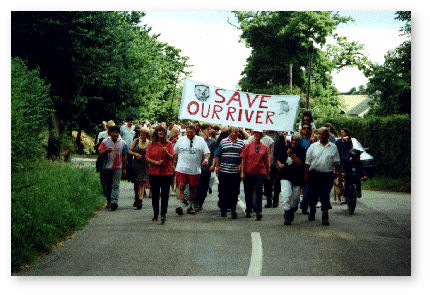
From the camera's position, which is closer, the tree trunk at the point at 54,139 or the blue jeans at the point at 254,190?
the blue jeans at the point at 254,190

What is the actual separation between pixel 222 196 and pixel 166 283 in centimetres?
552

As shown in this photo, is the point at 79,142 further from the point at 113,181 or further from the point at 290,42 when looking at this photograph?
the point at 113,181

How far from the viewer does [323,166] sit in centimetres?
1243

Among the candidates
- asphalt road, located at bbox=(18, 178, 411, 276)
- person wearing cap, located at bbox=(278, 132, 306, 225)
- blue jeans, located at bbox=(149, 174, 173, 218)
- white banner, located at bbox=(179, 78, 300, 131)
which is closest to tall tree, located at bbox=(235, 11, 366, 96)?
white banner, located at bbox=(179, 78, 300, 131)

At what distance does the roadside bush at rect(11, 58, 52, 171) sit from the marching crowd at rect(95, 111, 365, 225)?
1422mm

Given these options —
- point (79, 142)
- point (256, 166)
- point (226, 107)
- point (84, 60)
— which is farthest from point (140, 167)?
point (79, 142)

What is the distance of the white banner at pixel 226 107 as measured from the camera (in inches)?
495

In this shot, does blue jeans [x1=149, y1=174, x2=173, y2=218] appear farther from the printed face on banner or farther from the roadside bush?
the roadside bush

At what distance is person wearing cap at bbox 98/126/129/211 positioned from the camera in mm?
14453

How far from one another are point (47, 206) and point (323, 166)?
4.98m

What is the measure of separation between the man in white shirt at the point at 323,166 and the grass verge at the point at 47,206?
169 inches

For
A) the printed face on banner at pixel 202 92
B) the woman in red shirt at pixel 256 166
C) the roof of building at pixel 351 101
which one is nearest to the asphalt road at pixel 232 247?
the woman in red shirt at pixel 256 166

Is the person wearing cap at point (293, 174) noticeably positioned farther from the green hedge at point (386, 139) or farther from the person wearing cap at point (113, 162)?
the green hedge at point (386, 139)
